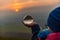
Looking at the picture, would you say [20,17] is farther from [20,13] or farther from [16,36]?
[16,36]

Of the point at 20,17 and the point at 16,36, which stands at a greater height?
the point at 20,17

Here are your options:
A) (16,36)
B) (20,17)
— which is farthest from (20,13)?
(16,36)

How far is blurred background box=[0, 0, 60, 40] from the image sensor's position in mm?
2377

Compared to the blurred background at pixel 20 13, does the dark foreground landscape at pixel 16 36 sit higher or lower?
lower

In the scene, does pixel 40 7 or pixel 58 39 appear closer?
pixel 58 39

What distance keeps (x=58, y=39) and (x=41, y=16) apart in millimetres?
938

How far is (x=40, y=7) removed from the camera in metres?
2.40

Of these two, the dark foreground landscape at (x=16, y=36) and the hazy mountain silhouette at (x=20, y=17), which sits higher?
the hazy mountain silhouette at (x=20, y=17)

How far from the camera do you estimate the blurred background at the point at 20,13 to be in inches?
93.6

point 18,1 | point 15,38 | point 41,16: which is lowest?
point 15,38

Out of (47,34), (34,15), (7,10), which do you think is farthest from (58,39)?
(7,10)

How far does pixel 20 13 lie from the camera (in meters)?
2.38

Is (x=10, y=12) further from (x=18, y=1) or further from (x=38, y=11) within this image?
(x=38, y=11)

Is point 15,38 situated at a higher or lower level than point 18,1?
lower
